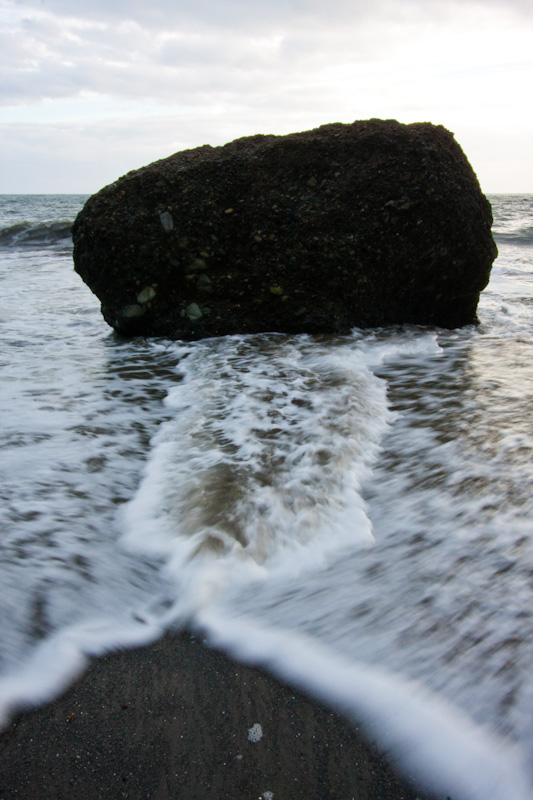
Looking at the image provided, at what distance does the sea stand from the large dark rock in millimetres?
954

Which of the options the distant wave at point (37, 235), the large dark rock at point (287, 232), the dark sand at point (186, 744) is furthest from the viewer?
the distant wave at point (37, 235)

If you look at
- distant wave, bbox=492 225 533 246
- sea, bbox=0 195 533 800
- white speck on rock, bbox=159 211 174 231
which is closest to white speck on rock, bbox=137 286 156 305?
white speck on rock, bbox=159 211 174 231

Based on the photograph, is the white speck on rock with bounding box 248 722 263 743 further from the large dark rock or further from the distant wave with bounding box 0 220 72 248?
the distant wave with bounding box 0 220 72 248

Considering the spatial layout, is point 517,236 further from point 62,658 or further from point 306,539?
point 62,658

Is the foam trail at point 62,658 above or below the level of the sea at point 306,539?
below

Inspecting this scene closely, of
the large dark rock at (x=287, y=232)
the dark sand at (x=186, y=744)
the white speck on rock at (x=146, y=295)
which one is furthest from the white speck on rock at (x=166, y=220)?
the dark sand at (x=186, y=744)

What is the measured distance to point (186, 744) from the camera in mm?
1026

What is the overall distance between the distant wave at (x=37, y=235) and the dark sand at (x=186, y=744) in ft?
42.9

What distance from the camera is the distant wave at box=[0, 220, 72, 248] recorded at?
12867mm

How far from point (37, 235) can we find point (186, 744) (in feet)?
46.8

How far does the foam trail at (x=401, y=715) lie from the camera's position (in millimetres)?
968

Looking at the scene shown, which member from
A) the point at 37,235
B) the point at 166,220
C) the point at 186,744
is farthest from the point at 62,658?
the point at 37,235

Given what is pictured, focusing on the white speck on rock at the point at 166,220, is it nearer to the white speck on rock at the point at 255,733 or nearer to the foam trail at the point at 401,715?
the foam trail at the point at 401,715

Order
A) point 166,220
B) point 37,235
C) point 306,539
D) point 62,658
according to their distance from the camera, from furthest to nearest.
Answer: point 37,235 < point 166,220 < point 306,539 < point 62,658
